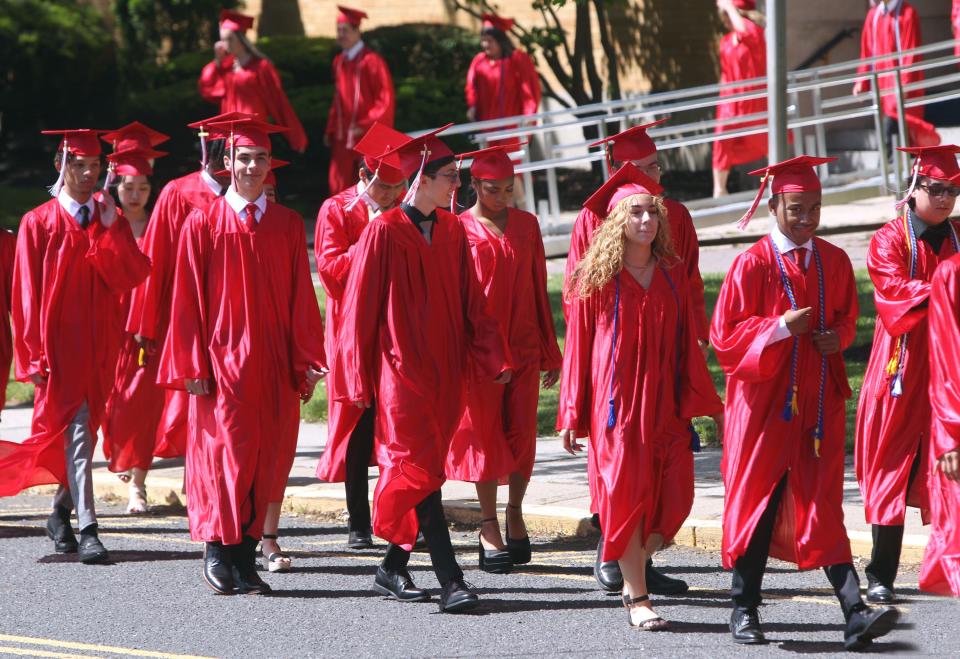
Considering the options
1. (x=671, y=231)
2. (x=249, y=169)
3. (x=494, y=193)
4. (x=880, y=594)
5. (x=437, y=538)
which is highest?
(x=249, y=169)

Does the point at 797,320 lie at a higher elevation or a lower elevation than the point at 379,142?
lower

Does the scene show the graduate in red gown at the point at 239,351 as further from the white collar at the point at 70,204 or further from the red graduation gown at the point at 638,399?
the red graduation gown at the point at 638,399

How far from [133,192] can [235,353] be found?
2232mm

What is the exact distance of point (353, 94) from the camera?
17.5m

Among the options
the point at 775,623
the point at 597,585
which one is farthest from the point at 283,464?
the point at 775,623

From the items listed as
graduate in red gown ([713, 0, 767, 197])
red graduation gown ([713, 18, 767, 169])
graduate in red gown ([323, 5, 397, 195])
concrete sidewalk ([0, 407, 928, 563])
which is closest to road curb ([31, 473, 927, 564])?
concrete sidewalk ([0, 407, 928, 563])

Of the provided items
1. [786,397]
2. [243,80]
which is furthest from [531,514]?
[243,80]

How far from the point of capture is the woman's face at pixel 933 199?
6.69m

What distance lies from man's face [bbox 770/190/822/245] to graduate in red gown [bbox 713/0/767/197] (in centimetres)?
1097

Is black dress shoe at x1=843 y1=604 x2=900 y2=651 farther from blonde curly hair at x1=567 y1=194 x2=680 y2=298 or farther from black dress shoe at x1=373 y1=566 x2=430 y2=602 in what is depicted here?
black dress shoe at x1=373 y1=566 x2=430 y2=602

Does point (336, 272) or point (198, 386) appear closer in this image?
point (198, 386)

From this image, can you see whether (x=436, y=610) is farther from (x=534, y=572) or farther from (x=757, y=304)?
(x=757, y=304)

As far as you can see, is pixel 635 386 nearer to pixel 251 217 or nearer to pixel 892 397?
pixel 892 397

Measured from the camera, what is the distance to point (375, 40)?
2312 centimetres
